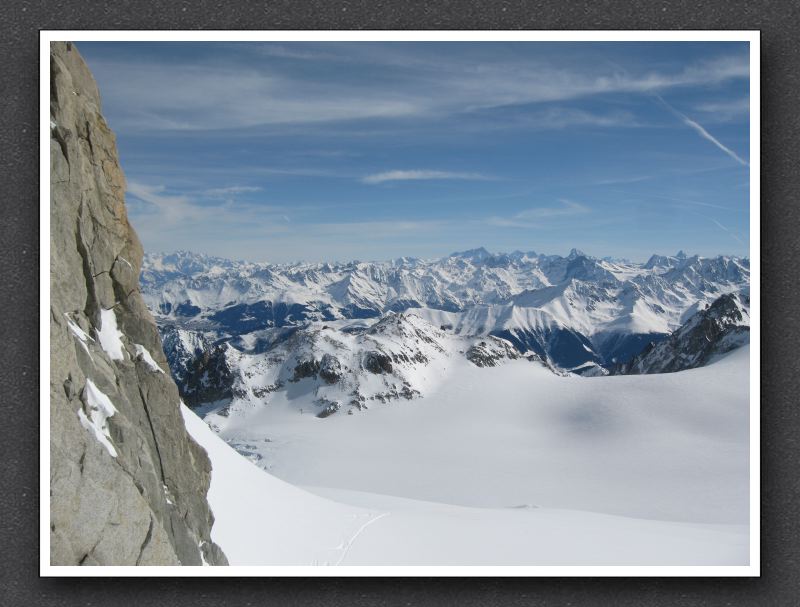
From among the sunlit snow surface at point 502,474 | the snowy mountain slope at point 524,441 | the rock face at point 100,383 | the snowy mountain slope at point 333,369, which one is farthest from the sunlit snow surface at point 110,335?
the snowy mountain slope at point 333,369

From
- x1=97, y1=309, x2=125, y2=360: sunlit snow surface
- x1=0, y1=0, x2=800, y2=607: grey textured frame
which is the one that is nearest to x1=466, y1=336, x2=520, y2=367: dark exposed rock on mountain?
x1=0, y1=0, x2=800, y2=607: grey textured frame

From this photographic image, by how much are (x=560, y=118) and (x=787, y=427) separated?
5370 mm

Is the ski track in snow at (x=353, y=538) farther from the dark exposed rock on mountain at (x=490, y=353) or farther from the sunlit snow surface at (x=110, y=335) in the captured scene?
the dark exposed rock on mountain at (x=490, y=353)

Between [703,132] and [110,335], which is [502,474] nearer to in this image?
[703,132]

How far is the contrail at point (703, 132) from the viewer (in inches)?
319

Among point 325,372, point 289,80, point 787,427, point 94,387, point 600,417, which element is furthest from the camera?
point 325,372

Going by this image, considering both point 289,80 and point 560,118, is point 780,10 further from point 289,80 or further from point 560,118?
point 289,80

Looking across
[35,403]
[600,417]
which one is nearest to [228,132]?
[35,403]

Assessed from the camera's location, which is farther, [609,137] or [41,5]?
[609,137]

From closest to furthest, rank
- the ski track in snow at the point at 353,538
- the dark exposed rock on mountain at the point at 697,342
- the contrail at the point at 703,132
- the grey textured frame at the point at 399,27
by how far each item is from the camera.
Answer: the grey textured frame at the point at 399,27 → the ski track in snow at the point at 353,538 → the contrail at the point at 703,132 → the dark exposed rock on mountain at the point at 697,342

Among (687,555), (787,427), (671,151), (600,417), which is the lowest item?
(600,417)

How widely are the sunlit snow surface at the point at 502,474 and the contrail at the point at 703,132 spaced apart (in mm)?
2952

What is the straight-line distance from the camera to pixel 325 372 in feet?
338

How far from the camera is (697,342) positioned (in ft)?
360
